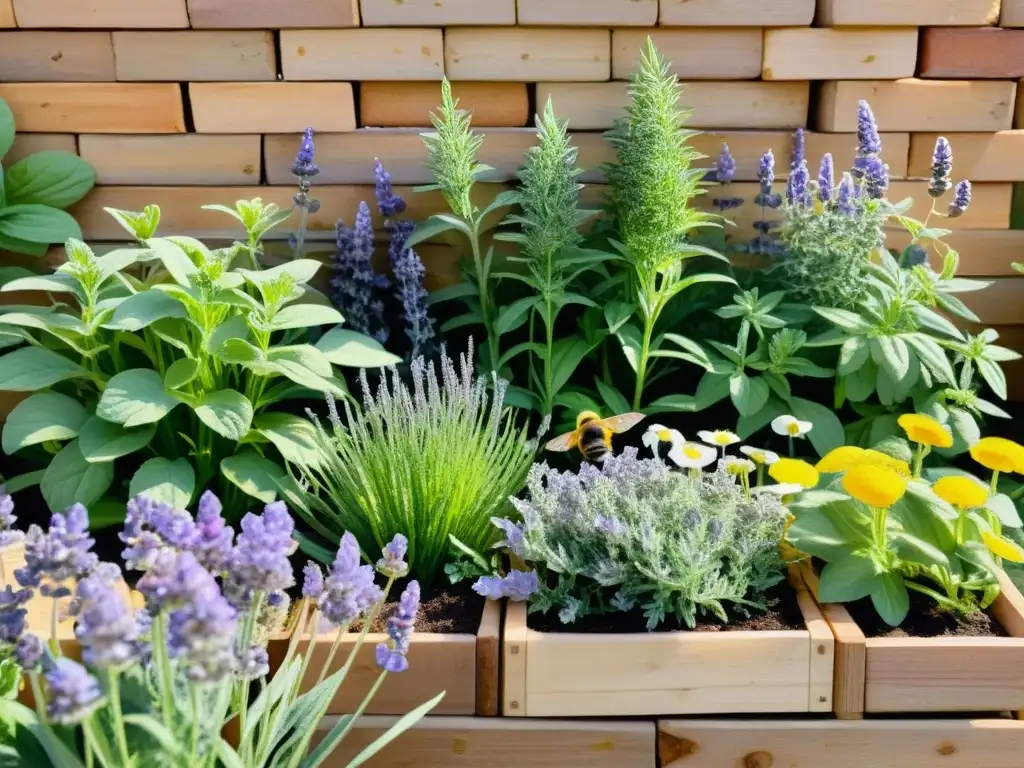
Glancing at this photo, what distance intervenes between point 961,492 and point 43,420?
1843mm

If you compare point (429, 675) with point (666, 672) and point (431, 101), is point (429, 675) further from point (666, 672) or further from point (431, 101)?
point (431, 101)

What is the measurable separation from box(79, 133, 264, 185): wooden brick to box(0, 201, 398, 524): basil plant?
0.31 meters

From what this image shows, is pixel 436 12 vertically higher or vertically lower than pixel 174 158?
higher

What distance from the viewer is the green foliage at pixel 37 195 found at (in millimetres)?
2455

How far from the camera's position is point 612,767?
1.79 m

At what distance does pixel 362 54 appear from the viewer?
8.27 ft

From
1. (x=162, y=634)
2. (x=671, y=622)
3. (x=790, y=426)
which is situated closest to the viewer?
(x=162, y=634)

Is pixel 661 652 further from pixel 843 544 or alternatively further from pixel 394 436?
pixel 394 436

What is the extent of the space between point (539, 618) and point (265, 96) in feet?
5.04

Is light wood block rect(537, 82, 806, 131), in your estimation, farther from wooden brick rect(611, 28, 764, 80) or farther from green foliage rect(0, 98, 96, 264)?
green foliage rect(0, 98, 96, 264)

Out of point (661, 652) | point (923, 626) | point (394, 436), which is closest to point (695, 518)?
point (661, 652)

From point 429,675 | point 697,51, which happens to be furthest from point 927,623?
point 697,51

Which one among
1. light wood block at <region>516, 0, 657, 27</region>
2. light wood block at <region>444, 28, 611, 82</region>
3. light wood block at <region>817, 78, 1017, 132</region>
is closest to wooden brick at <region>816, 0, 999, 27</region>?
light wood block at <region>817, 78, 1017, 132</region>

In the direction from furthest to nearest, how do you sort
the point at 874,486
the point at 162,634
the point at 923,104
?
1. the point at 923,104
2. the point at 874,486
3. the point at 162,634
